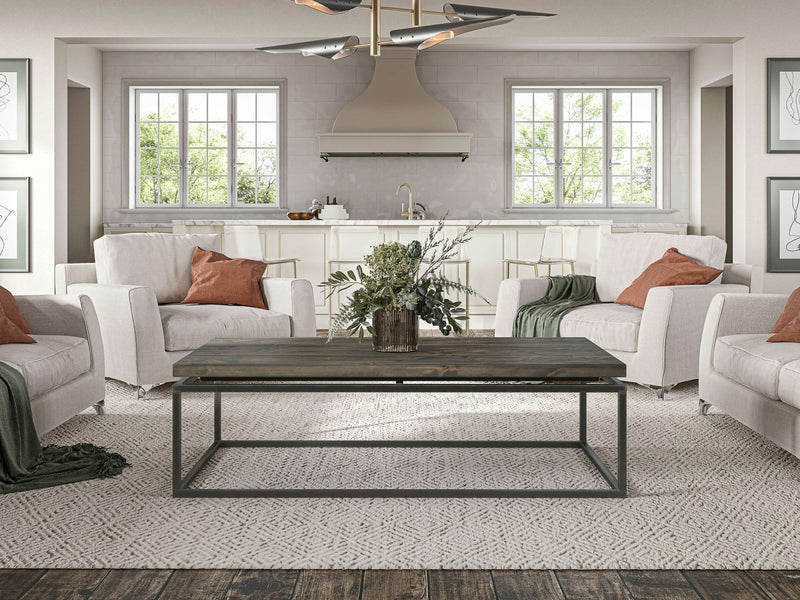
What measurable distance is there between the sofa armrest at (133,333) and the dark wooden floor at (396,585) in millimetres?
2062

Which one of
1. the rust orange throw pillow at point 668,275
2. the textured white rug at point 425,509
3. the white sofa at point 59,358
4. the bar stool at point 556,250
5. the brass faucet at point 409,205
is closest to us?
the textured white rug at point 425,509

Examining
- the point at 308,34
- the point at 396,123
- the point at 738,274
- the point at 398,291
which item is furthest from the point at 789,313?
the point at 396,123

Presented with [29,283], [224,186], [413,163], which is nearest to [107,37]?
[29,283]

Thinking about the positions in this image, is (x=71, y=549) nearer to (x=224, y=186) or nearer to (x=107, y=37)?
(x=107, y=37)

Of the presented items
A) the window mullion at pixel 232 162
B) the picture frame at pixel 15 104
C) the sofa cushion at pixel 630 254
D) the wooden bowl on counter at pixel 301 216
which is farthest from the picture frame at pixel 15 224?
the sofa cushion at pixel 630 254

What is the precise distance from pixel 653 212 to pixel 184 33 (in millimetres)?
5240

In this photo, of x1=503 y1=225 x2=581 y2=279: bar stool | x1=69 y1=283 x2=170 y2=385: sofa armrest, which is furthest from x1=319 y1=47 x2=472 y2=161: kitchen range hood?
x1=69 y1=283 x2=170 y2=385: sofa armrest

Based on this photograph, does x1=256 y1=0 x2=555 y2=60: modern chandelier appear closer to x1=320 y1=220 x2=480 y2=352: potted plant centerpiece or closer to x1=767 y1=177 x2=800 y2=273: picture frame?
x1=320 y1=220 x2=480 y2=352: potted plant centerpiece

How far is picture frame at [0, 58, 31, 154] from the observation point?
5.76 meters

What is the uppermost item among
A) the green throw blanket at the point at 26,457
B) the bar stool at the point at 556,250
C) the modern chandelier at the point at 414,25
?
the modern chandelier at the point at 414,25

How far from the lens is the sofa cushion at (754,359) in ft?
9.18

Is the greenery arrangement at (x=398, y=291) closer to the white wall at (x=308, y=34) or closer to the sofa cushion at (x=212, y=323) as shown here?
the sofa cushion at (x=212, y=323)

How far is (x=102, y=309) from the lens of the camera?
401 centimetres

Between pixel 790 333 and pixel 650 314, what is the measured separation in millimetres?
907
